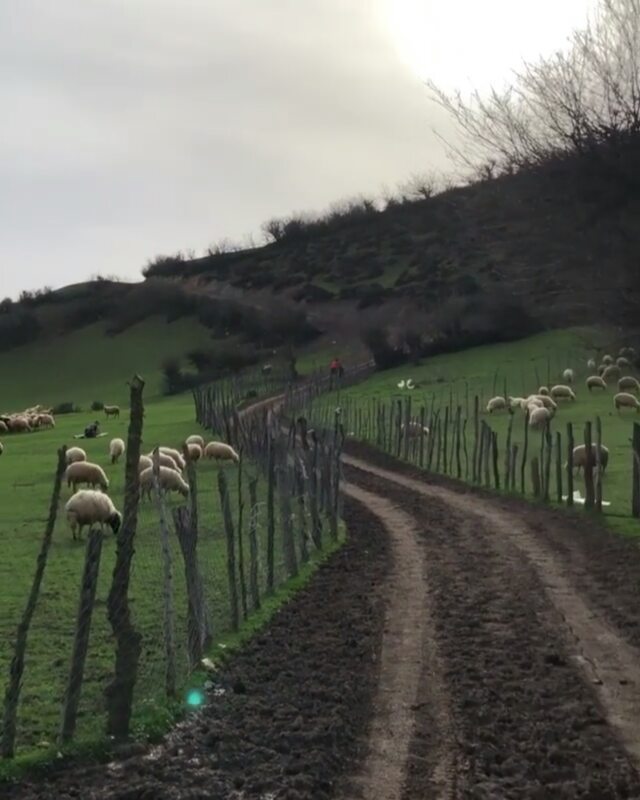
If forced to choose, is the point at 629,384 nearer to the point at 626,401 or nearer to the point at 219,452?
the point at 626,401

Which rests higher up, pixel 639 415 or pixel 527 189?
pixel 527 189

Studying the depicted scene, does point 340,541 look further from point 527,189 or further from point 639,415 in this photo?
point 639,415

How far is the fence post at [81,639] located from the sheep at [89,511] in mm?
12403

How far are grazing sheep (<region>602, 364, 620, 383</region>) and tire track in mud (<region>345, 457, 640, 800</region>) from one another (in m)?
36.4

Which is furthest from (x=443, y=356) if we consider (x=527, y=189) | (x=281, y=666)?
(x=281, y=666)

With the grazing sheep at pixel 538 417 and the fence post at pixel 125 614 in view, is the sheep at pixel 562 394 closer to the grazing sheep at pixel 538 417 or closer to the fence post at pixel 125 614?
the grazing sheep at pixel 538 417

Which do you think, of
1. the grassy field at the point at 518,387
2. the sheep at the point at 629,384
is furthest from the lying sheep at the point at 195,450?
the sheep at the point at 629,384

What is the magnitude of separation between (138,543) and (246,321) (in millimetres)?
79767

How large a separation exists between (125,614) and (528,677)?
12.6 feet

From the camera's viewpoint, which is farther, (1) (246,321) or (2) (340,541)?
(1) (246,321)

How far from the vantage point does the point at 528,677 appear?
11070 mm

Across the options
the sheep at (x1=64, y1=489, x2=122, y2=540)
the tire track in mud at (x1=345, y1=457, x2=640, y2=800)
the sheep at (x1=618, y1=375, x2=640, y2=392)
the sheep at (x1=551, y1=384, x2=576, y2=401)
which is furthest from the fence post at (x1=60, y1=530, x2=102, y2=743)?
the sheep at (x1=618, y1=375, x2=640, y2=392)

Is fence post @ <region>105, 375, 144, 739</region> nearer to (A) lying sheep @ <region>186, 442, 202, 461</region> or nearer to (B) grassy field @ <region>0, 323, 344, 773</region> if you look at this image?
(B) grassy field @ <region>0, 323, 344, 773</region>

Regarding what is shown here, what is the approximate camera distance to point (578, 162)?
49.6 ft
